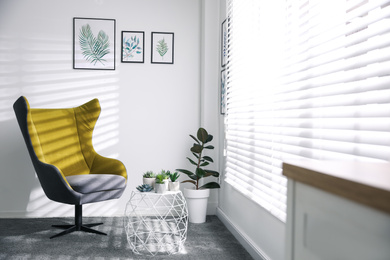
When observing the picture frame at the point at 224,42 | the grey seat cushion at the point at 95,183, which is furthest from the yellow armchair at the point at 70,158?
the picture frame at the point at 224,42

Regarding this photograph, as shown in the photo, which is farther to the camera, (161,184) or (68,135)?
(68,135)

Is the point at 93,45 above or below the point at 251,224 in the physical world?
above

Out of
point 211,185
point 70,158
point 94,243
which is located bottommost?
point 94,243

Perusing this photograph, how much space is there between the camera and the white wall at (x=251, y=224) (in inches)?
85.1

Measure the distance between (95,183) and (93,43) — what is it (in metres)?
1.58

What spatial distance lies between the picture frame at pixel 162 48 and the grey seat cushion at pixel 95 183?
1414mm

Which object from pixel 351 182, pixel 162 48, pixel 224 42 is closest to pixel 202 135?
pixel 224 42

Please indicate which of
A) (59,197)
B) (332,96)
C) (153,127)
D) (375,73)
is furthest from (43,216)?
(375,73)

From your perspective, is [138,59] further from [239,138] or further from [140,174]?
[239,138]

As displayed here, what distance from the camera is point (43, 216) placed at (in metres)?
3.67

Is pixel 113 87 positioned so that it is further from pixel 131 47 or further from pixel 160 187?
pixel 160 187

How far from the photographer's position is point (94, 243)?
112 inches

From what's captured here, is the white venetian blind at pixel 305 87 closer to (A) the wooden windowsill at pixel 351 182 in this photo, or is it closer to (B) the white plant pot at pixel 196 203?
(B) the white plant pot at pixel 196 203

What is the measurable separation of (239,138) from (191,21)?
1.60 meters
